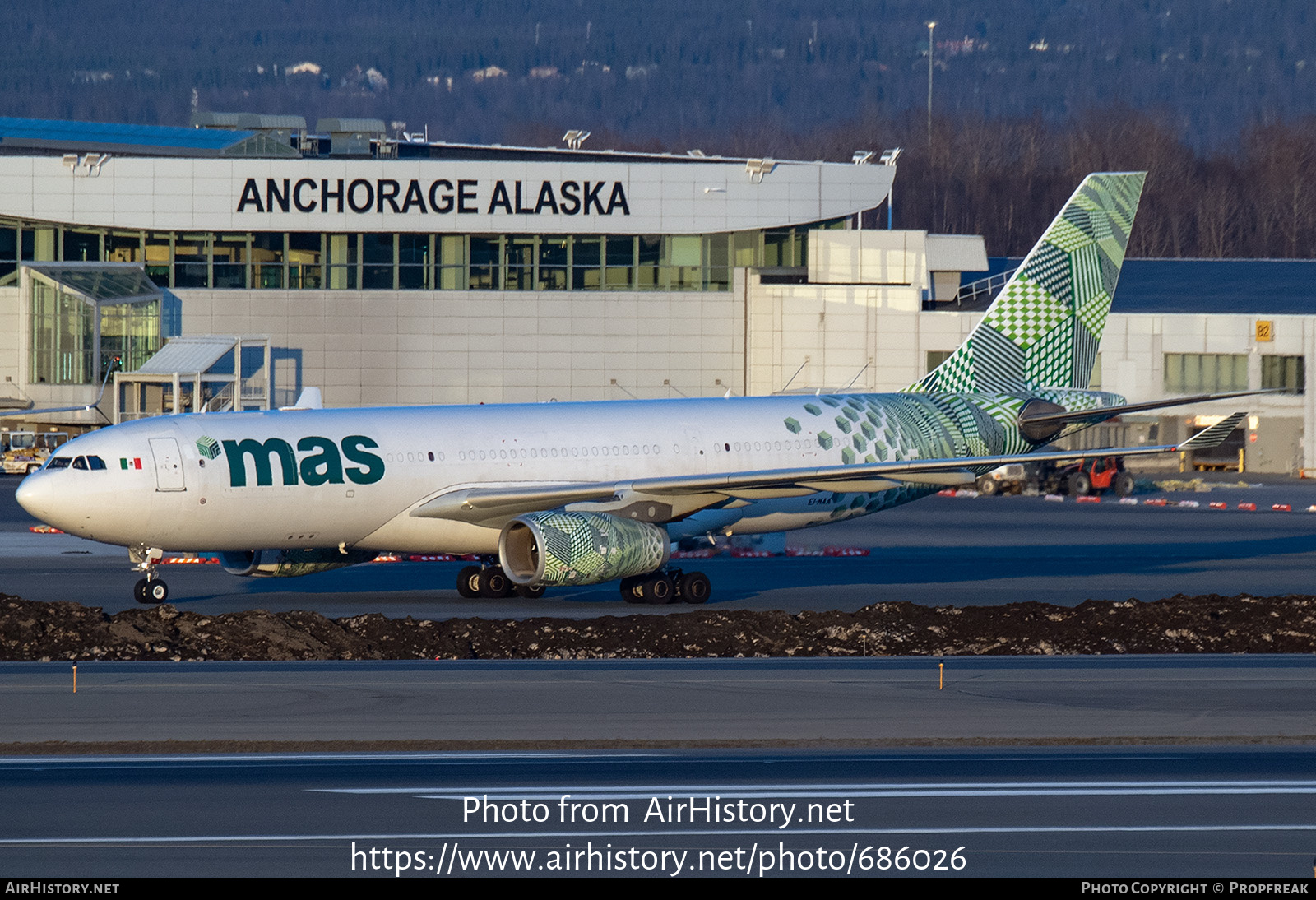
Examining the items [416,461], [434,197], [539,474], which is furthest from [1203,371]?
[416,461]

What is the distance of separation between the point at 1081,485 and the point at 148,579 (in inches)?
1709

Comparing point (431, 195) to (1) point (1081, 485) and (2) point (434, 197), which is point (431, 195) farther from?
(1) point (1081, 485)

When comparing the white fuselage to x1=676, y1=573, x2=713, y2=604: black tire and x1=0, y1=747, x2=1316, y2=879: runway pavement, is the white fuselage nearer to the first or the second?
x1=676, y1=573, x2=713, y2=604: black tire

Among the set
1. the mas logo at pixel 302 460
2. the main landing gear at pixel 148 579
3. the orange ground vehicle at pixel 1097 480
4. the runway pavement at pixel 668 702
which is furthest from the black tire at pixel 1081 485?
the runway pavement at pixel 668 702

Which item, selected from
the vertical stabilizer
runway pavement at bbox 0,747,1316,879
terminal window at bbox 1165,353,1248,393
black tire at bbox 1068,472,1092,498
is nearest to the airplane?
the vertical stabilizer

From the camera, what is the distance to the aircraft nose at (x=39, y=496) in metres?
30.4

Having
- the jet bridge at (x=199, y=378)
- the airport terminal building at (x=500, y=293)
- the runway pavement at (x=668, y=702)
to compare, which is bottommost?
the runway pavement at (x=668, y=702)

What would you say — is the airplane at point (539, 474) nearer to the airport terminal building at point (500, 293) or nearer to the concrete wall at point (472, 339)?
the airport terminal building at point (500, 293)

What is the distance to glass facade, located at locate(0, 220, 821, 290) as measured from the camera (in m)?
78.4

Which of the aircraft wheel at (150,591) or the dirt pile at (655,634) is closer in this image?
the dirt pile at (655,634)

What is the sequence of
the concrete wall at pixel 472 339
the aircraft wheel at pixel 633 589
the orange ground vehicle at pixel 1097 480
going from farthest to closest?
the concrete wall at pixel 472 339, the orange ground vehicle at pixel 1097 480, the aircraft wheel at pixel 633 589

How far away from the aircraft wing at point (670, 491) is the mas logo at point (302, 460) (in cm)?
145

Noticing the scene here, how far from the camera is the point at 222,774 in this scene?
1656cm
